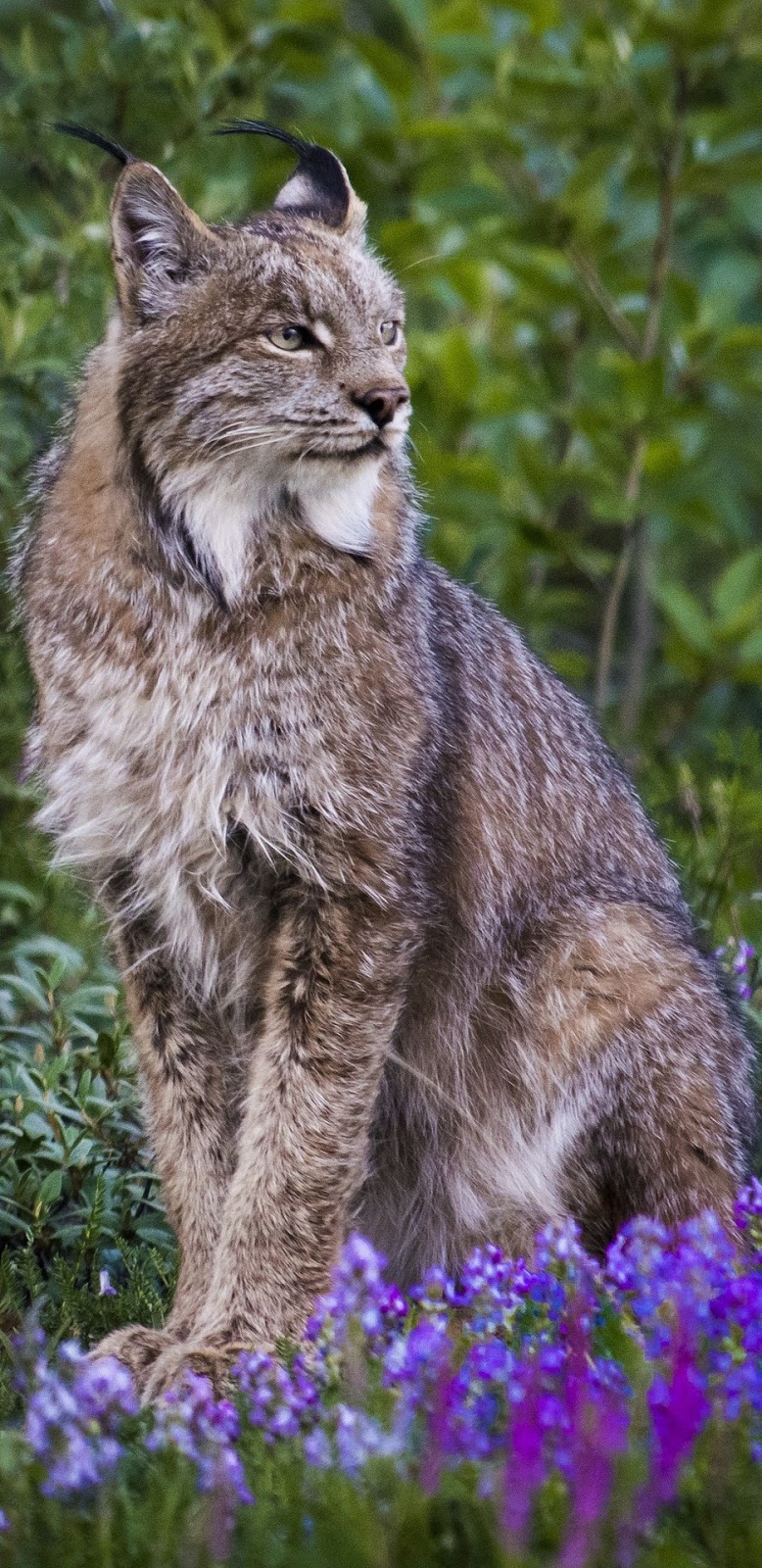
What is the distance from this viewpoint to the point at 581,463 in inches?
311

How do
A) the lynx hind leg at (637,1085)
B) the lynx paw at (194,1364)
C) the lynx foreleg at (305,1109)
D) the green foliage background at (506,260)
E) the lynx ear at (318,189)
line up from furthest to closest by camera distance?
the green foliage background at (506,260), the lynx ear at (318,189), the lynx hind leg at (637,1085), the lynx foreleg at (305,1109), the lynx paw at (194,1364)

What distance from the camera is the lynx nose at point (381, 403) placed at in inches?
→ 155

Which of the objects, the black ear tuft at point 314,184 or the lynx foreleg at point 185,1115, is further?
the black ear tuft at point 314,184

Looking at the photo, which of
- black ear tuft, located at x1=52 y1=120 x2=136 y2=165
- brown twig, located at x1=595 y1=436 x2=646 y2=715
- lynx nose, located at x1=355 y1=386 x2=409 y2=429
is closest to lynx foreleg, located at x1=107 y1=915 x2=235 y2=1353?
lynx nose, located at x1=355 y1=386 x2=409 y2=429

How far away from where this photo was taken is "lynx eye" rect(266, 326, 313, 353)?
4027 millimetres

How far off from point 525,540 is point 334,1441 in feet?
17.5

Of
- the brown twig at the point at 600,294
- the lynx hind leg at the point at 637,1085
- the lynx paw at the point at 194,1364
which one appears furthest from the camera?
the brown twig at the point at 600,294

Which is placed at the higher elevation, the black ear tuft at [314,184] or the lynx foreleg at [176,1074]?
the black ear tuft at [314,184]

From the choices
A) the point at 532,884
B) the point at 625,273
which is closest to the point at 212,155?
the point at 625,273

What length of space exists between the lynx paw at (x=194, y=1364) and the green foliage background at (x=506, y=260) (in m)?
1.53

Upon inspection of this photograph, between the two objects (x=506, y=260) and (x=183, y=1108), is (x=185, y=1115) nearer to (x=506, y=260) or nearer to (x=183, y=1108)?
(x=183, y=1108)

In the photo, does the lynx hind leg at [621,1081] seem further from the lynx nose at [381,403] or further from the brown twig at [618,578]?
the brown twig at [618,578]

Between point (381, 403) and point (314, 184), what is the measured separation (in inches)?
40.3

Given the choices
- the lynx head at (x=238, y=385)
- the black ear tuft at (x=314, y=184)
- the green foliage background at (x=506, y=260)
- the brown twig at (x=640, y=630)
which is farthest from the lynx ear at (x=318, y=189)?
the brown twig at (x=640, y=630)
